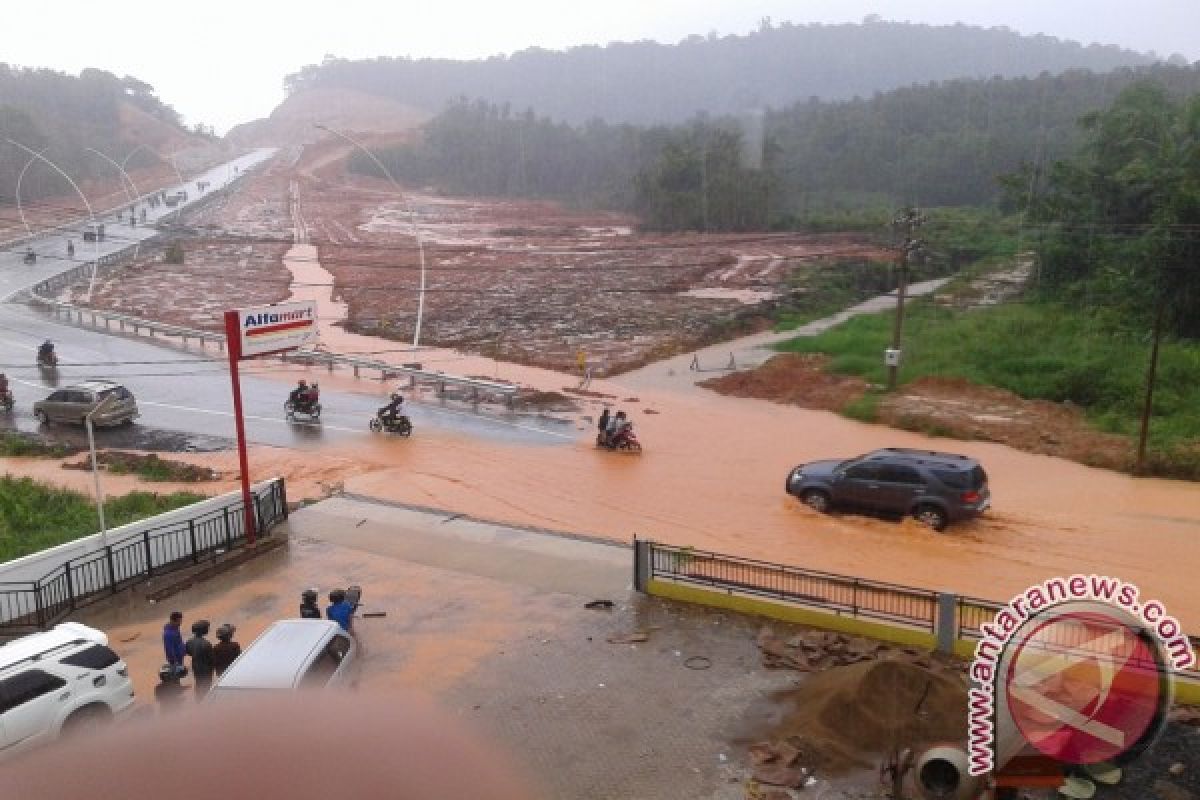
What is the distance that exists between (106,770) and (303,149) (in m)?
181

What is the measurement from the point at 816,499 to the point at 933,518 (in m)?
2.35

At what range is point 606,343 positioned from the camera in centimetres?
4081

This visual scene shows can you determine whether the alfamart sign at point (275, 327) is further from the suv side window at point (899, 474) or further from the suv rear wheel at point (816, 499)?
the suv side window at point (899, 474)

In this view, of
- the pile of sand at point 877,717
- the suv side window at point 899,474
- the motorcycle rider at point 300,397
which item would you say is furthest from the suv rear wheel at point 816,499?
the motorcycle rider at point 300,397

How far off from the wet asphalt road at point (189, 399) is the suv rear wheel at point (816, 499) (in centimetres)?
785

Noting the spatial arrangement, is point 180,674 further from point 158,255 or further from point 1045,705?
point 158,255

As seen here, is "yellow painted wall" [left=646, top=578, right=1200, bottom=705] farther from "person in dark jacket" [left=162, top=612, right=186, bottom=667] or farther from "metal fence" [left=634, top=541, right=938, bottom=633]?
"person in dark jacket" [left=162, top=612, right=186, bottom=667]

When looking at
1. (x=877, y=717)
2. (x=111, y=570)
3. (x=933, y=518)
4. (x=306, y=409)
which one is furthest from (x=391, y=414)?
(x=877, y=717)

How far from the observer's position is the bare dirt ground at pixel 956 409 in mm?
24656

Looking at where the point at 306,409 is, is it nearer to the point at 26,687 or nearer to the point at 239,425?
the point at 239,425

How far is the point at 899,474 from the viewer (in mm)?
18375

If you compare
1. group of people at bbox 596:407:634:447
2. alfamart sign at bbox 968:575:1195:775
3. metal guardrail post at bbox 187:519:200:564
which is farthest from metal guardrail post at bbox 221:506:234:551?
alfamart sign at bbox 968:575:1195:775

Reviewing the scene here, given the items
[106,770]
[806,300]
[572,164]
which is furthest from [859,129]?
[106,770]
